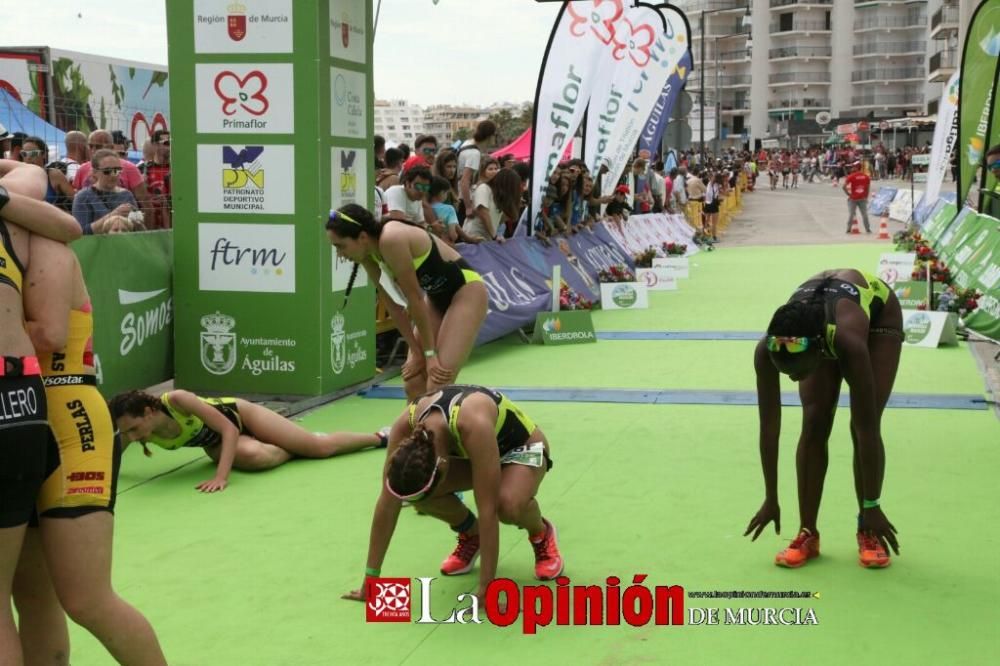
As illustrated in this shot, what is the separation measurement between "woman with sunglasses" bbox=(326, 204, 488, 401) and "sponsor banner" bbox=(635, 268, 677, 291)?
37.8 feet

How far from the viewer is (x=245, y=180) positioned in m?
9.55

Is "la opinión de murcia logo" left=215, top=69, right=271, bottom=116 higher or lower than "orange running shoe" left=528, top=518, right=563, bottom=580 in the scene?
Result: higher

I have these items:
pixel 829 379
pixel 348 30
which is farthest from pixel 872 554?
pixel 348 30

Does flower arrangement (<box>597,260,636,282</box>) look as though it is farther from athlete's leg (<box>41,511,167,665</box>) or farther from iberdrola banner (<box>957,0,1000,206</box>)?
athlete's leg (<box>41,511,167,665</box>)

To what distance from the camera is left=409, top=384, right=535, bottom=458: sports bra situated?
15.2 ft

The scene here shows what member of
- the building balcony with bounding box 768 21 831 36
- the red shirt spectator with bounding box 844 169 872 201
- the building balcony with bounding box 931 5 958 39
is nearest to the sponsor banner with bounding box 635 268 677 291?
the red shirt spectator with bounding box 844 169 872 201

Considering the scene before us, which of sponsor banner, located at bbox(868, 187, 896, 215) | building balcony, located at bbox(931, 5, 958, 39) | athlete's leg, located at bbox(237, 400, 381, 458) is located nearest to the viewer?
athlete's leg, located at bbox(237, 400, 381, 458)

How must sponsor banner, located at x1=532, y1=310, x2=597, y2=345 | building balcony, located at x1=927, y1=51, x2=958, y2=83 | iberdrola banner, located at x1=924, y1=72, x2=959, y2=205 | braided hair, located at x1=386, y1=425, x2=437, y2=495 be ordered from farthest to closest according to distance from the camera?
building balcony, located at x1=927, y1=51, x2=958, y2=83, iberdrola banner, located at x1=924, y1=72, x2=959, y2=205, sponsor banner, located at x1=532, y1=310, x2=597, y2=345, braided hair, located at x1=386, y1=425, x2=437, y2=495

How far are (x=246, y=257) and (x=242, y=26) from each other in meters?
1.90

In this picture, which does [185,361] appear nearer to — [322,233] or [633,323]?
[322,233]

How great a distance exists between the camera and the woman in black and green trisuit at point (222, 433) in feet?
21.6

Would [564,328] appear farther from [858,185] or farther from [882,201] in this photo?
[882,201]

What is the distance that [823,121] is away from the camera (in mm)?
110750

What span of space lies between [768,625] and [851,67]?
12106 centimetres
